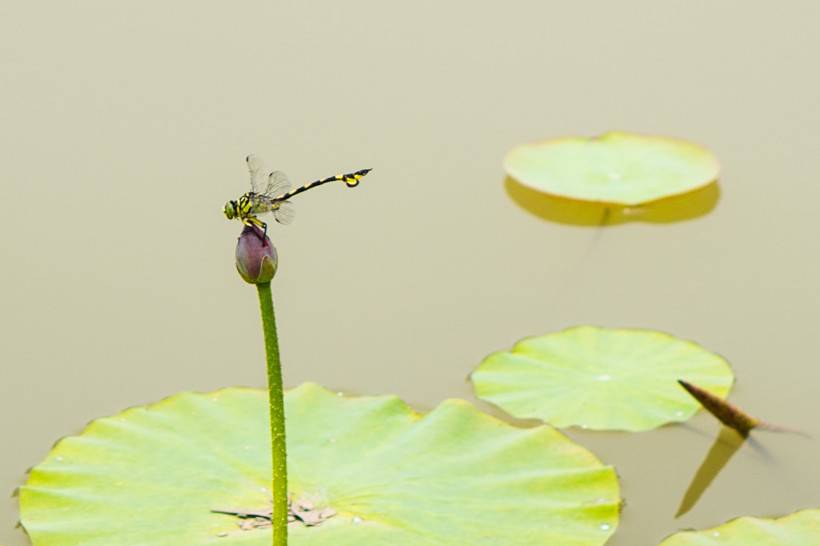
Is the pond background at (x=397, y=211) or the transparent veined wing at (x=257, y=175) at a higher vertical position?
the transparent veined wing at (x=257, y=175)

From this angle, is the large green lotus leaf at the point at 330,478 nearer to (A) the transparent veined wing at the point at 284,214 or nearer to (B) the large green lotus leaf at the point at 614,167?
(A) the transparent veined wing at the point at 284,214

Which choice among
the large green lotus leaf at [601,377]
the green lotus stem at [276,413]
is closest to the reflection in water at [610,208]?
the large green lotus leaf at [601,377]

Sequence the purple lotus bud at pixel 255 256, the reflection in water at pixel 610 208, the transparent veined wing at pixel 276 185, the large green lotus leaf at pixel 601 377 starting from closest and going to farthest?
1. the purple lotus bud at pixel 255 256
2. the transparent veined wing at pixel 276 185
3. the large green lotus leaf at pixel 601 377
4. the reflection in water at pixel 610 208

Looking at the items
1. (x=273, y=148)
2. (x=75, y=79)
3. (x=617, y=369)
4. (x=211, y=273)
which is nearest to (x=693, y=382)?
(x=617, y=369)

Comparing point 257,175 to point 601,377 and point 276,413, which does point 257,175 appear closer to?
point 276,413

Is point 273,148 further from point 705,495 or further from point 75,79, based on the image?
point 705,495
